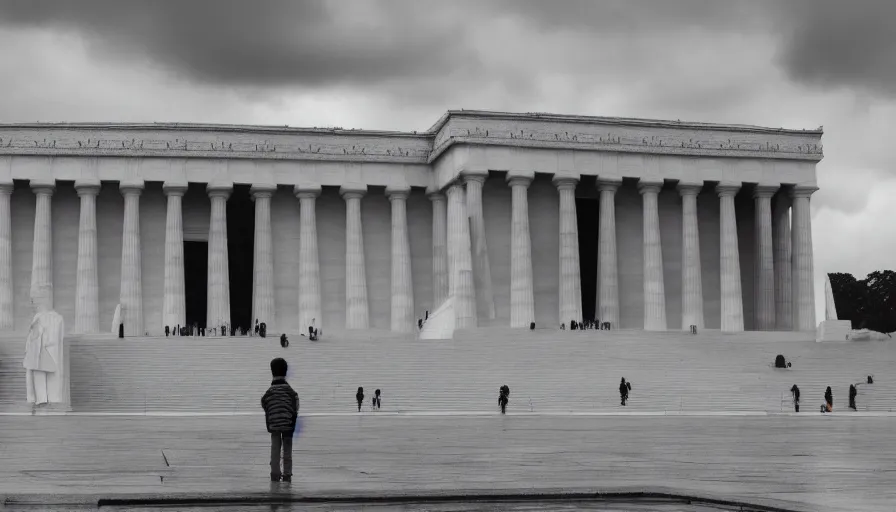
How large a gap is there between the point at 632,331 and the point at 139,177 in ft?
92.5

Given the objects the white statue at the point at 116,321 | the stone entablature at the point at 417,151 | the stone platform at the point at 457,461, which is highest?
the stone entablature at the point at 417,151

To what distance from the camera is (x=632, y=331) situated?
2554 inches

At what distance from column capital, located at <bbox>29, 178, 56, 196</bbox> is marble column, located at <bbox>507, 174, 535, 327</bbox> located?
24.9 meters

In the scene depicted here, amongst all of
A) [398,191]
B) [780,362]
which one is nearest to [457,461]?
[780,362]

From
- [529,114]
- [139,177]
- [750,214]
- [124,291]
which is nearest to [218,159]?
[139,177]

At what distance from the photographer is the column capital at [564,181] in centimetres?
7112

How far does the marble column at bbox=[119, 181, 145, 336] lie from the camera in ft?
236

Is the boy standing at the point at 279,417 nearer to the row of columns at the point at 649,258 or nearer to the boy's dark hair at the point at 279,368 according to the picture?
the boy's dark hair at the point at 279,368

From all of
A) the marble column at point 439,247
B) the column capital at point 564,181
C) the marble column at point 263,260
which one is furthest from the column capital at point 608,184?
the marble column at point 263,260

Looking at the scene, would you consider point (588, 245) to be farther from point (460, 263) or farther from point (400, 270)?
point (400, 270)

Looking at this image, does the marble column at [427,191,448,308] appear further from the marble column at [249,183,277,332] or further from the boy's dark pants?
the boy's dark pants

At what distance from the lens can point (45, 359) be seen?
4616cm

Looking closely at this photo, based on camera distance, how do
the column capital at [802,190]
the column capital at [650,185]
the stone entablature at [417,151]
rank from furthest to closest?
the column capital at [802,190]
the column capital at [650,185]
the stone entablature at [417,151]

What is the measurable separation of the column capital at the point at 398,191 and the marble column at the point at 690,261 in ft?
50.4
